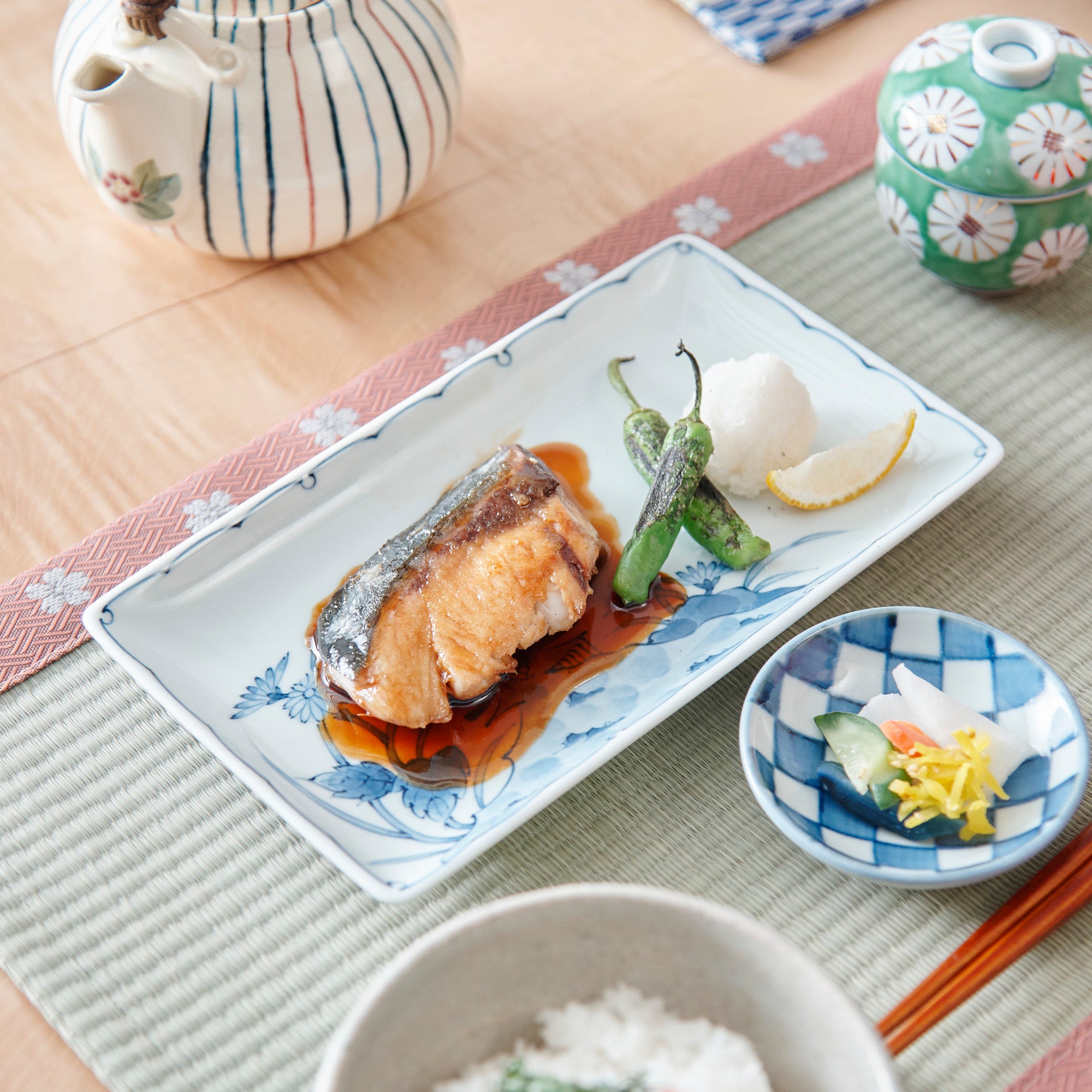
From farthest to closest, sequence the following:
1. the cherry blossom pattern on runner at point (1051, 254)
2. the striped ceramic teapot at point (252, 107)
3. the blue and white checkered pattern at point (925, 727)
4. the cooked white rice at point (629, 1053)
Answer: the cherry blossom pattern on runner at point (1051, 254) → the striped ceramic teapot at point (252, 107) → the blue and white checkered pattern at point (925, 727) → the cooked white rice at point (629, 1053)

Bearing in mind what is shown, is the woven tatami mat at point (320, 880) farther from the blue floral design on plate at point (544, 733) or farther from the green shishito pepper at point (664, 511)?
the green shishito pepper at point (664, 511)

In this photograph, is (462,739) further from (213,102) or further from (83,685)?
(213,102)

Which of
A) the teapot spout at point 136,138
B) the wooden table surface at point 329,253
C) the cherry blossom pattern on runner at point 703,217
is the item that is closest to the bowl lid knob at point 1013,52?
the cherry blossom pattern on runner at point 703,217

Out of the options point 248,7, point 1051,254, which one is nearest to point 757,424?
point 1051,254

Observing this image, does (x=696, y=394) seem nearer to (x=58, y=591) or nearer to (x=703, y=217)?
(x=703, y=217)

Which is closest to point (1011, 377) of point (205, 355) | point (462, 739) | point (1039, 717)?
point (1039, 717)

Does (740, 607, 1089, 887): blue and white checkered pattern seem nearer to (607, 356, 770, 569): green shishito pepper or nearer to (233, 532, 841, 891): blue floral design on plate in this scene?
(233, 532, 841, 891): blue floral design on plate
